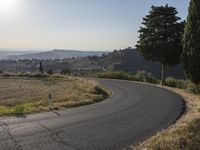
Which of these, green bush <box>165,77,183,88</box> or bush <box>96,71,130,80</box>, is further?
bush <box>96,71,130,80</box>

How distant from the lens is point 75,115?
16266 millimetres

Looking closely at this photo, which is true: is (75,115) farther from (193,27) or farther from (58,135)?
(193,27)

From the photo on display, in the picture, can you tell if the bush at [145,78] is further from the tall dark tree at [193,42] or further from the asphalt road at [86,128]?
the asphalt road at [86,128]

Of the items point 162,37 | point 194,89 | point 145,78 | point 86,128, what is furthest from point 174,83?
point 86,128

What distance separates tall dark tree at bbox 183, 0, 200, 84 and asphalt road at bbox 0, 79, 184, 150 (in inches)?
319

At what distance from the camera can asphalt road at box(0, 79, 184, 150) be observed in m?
10.7

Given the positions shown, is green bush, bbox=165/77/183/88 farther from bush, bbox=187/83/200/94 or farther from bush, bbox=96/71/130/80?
bush, bbox=96/71/130/80

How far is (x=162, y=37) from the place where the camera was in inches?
1425

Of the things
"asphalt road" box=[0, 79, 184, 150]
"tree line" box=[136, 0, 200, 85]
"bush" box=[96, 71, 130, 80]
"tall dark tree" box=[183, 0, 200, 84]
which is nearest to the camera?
"asphalt road" box=[0, 79, 184, 150]

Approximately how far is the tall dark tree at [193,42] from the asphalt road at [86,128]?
26.6 feet

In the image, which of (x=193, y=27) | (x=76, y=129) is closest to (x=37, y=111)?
(x=76, y=129)

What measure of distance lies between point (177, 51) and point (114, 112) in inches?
769

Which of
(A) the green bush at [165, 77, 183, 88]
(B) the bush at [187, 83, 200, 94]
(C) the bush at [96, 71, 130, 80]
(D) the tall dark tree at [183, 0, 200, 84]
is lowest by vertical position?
(C) the bush at [96, 71, 130, 80]

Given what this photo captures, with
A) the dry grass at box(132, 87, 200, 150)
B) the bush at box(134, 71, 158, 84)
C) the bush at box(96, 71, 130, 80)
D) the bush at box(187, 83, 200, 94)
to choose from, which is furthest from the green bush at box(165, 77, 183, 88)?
the dry grass at box(132, 87, 200, 150)
